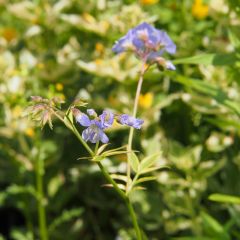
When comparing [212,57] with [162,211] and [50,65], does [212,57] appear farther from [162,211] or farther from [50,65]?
[50,65]

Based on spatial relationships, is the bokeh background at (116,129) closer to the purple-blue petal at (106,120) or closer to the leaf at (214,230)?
the leaf at (214,230)

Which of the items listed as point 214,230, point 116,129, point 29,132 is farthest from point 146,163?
point 29,132

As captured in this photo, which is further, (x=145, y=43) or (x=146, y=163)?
(x=145, y=43)

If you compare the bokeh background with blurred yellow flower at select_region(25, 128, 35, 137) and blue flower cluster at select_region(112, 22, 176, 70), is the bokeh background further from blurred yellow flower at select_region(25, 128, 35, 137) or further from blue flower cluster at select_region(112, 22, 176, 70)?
blue flower cluster at select_region(112, 22, 176, 70)

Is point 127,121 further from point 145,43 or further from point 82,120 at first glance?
point 145,43

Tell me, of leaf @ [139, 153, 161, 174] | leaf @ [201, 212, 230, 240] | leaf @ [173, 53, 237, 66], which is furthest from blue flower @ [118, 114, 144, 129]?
leaf @ [201, 212, 230, 240]

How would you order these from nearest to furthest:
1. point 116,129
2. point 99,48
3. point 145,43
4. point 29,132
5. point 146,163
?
point 146,163 < point 145,43 < point 116,129 < point 29,132 < point 99,48

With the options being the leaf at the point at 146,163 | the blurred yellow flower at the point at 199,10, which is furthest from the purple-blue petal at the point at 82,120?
the blurred yellow flower at the point at 199,10
